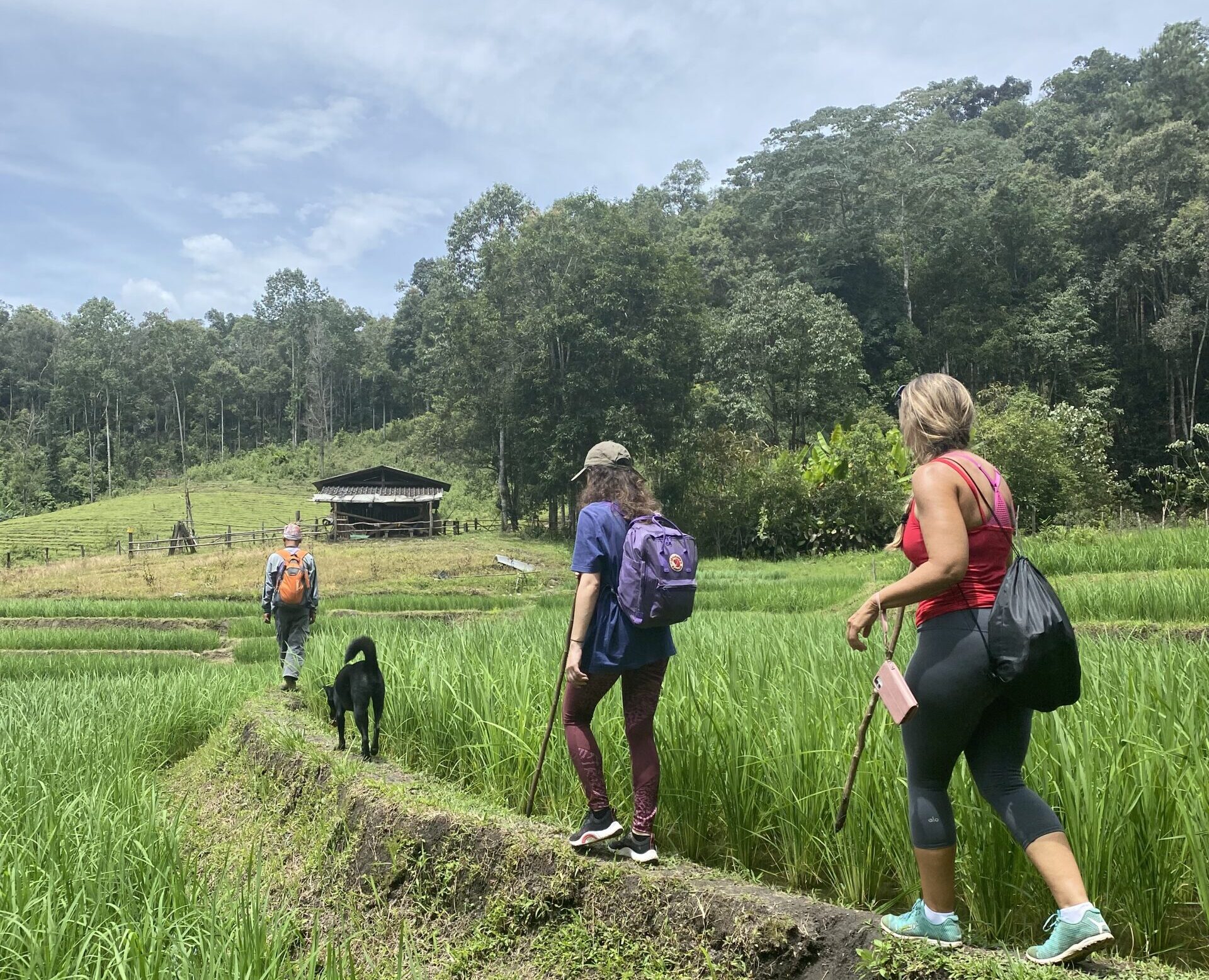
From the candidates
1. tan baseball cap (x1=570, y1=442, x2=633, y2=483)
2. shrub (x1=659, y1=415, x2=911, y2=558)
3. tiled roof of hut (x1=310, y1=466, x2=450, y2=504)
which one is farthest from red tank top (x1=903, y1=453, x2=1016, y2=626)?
tiled roof of hut (x1=310, y1=466, x2=450, y2=504)

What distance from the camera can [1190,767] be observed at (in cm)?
238

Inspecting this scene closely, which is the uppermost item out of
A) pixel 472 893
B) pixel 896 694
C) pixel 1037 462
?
pixel 1037 462

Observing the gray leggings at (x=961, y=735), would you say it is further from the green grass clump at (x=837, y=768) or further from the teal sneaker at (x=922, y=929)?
the green grass clump at (x=837, y=768)

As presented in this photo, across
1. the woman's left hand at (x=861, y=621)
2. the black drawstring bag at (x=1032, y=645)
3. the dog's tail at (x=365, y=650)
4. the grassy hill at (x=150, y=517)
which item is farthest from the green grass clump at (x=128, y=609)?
the grassy hill at (x=150, y=517)

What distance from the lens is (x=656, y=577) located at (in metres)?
2.99

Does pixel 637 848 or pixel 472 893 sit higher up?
pixel 637 848

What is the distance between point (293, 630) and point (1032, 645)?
23.1 feet

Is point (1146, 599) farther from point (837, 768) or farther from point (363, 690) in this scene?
point (363, 690)

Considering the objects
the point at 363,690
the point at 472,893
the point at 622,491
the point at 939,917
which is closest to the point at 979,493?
the point at 939,917

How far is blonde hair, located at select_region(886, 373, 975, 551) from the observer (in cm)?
233

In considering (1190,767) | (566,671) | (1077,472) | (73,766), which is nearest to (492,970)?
(566,671)

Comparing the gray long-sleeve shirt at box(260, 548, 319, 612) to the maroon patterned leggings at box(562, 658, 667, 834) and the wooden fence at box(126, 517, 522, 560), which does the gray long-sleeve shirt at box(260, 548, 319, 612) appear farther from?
the wooden fence at box(126, 517, 522, 560)

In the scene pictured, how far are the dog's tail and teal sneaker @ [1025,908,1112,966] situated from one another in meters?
3.46

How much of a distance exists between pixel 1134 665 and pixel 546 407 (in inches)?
1251
